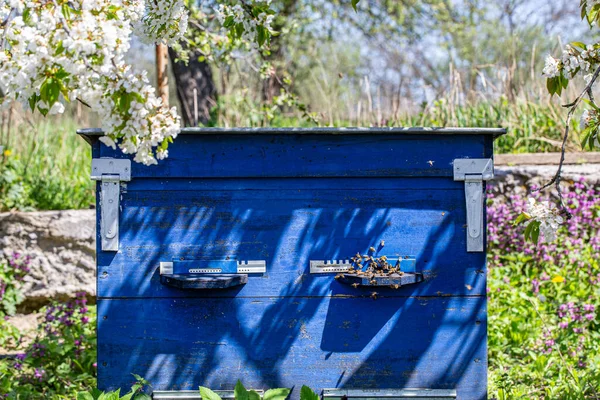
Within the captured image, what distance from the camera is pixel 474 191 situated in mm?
2688

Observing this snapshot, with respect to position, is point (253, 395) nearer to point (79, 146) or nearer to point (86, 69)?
point (86, 69)

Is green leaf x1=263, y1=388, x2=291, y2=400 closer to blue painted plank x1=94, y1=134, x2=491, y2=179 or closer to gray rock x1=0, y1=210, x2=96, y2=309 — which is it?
blue painted plank x1=94, y1=134, x2=491, y2=179

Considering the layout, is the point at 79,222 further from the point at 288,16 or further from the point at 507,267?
the point at 288,16

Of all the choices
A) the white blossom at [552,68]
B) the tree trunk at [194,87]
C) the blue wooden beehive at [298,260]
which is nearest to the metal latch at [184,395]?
the blue wooden beehive at [298,260]

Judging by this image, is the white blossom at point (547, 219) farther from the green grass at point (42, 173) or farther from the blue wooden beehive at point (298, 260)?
the green grass at point (42, 173)

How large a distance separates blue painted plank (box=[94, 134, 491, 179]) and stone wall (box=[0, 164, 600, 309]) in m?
2.40

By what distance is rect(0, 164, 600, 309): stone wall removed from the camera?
4820 mm

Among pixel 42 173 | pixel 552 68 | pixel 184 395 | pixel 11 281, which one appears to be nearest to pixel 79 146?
pixel 42 173

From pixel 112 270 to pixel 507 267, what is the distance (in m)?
3.11

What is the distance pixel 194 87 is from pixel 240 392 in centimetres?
456

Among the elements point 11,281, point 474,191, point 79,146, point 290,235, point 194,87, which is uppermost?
point 194,87

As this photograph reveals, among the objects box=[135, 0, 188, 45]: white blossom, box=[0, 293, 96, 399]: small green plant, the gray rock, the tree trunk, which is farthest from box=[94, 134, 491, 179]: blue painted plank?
the tree trunk

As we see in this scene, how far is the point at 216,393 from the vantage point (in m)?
2.64

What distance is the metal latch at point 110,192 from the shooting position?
2.63m
